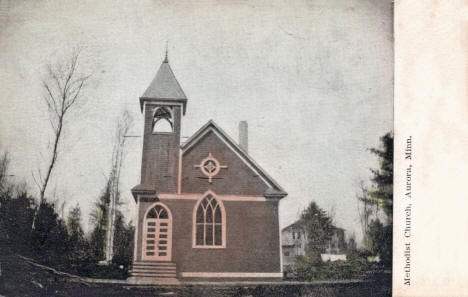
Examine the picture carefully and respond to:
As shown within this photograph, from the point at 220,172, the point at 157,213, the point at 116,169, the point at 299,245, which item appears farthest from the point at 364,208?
the point at 116,169

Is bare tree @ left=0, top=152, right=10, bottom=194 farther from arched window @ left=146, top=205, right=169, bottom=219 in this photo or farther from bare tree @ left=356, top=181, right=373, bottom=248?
bare tree @ left=356, top=181, right=373, bottom=248

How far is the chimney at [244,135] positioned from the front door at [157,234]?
1.04 meters

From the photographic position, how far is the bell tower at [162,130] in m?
5.60

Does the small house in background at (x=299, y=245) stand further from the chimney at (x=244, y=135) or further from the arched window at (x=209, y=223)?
the chimney at (x=244, y=135)

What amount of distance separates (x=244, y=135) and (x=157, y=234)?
54.0 inches

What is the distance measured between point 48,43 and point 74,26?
0.33 meters

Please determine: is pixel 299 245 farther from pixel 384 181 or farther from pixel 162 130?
pixel 162 130

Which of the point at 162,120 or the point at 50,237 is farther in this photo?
the point at 162,120

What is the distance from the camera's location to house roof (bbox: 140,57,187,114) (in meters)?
5.73

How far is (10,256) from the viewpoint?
5.36 m

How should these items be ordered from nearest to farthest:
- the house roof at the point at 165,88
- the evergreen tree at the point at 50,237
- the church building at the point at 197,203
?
the evergreen tree at the point at 50,237, the church building at the point at 197,203, the house roof at the point at 165,88

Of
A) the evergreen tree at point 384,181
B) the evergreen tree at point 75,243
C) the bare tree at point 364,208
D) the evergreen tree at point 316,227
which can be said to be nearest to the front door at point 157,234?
the evergreen tree at point 75,243

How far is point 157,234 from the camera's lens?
549 cm

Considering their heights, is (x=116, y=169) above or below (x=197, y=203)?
above
